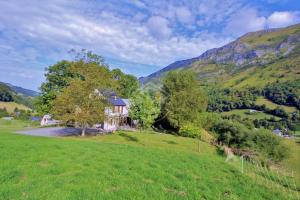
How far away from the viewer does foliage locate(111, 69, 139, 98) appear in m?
83.3

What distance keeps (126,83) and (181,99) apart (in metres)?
28.4

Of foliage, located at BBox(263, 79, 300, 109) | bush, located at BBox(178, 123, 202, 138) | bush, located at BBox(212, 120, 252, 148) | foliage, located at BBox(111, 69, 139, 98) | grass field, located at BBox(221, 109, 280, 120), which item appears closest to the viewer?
bush, located at BBox(178, 123, 202, 138)

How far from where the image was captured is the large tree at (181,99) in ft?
199

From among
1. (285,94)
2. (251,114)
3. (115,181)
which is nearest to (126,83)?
A: (115,181)

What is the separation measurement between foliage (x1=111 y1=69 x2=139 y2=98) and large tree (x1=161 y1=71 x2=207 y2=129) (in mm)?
19487

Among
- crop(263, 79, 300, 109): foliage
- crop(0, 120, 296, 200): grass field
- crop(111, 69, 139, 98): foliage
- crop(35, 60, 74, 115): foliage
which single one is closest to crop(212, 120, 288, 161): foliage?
crop(111, 69, 139, 98): foliage

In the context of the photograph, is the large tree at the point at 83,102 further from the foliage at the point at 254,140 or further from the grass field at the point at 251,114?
the grass field at the point at 251,114

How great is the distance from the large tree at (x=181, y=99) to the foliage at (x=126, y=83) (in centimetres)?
1949

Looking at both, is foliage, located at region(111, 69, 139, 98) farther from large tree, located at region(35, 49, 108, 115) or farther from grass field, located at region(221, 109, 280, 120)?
grass field, located at region(221, 109, 280, 120)

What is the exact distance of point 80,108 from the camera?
41.4m

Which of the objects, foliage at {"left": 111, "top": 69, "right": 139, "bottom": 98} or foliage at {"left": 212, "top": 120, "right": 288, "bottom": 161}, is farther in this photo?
foliage at {"left": 111, "top": 69, "right": 139, "bottom": 98}

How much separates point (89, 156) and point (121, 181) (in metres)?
6.49

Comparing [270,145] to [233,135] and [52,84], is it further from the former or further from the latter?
[52,84]

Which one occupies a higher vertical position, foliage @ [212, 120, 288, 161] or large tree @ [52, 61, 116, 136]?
large tree @ [52, 61, 116, 136]
